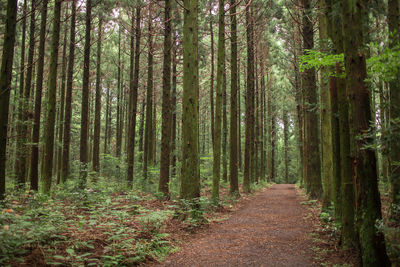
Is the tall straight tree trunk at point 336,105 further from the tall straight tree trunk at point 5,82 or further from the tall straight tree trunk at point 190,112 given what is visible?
the tall straight tree trunk at point 5,82

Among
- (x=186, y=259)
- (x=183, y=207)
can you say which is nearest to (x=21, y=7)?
(x=183, y=207)

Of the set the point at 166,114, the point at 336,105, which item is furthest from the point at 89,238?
the point at 166,114

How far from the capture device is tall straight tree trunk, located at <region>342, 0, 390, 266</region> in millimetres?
3662

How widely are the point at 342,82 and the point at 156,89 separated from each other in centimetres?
2129

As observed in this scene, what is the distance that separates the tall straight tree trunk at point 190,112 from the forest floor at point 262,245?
54.2 inches

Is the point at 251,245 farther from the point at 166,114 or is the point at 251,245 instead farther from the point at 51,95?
the point at 51,95

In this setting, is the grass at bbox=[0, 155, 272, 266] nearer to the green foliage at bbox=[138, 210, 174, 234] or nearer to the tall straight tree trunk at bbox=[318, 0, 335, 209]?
the green foliage at bbox=[138, 210, 174, 234]

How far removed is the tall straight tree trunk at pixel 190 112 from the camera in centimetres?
811

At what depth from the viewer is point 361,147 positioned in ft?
12.2

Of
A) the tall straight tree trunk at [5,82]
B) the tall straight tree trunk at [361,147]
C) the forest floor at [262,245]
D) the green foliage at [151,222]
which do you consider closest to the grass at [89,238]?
the green foliage at [151,222]

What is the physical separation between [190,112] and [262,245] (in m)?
4.18

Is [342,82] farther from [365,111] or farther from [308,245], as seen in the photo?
[308,245]

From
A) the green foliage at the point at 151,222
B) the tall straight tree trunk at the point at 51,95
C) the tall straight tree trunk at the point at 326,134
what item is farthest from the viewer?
the tall straight tree trunk at the point at 51,95

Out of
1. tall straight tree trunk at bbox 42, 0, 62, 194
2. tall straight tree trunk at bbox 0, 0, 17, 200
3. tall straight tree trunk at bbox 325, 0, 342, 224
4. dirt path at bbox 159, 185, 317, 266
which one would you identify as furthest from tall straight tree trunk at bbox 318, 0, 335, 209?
tall straight tree trunk at bbox 42, 0, 62, 194
